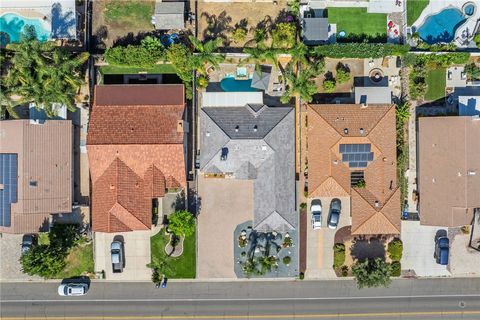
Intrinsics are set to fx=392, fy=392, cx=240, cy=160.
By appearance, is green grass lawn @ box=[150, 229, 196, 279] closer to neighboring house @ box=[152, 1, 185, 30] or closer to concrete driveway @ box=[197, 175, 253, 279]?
concrete driveway @ box=[197, 175, 253, 279]

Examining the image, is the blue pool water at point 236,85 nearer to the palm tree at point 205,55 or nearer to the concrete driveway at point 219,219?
the palm tree at point 205,55

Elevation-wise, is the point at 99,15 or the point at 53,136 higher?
the point at 99,15

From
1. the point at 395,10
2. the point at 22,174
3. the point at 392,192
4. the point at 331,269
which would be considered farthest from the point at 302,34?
the point at 22,174

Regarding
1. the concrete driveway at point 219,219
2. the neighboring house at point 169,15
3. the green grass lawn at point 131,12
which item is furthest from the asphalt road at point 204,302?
the green grass lawn at point 131,12

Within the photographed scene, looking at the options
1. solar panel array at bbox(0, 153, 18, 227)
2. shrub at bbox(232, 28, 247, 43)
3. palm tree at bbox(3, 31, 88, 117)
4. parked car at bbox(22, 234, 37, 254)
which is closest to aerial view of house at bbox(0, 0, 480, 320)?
parked car at bbox(22, 234, 37, 254)

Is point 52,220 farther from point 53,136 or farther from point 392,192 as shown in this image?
point 392,192
